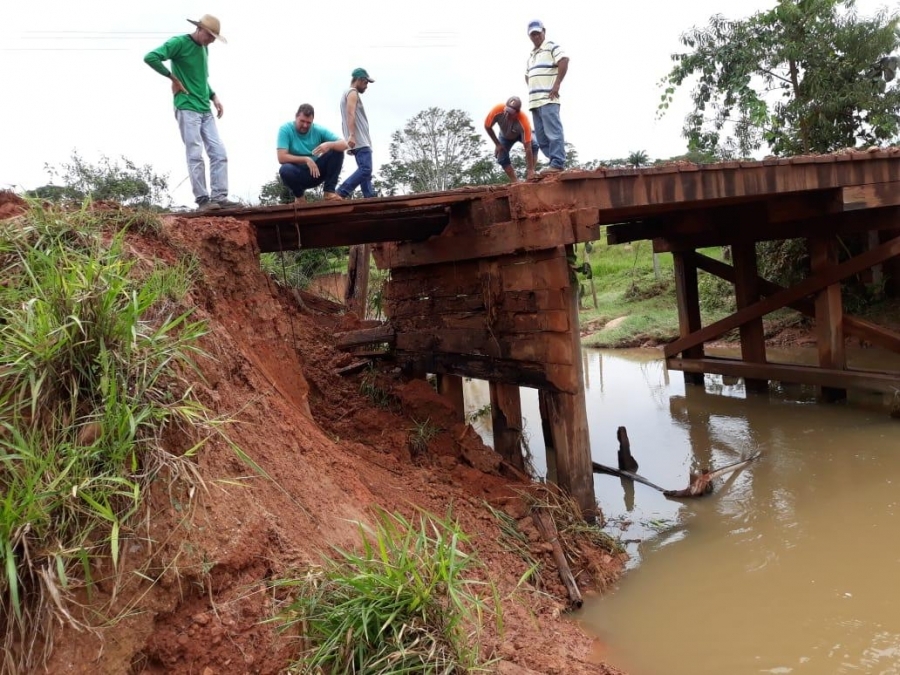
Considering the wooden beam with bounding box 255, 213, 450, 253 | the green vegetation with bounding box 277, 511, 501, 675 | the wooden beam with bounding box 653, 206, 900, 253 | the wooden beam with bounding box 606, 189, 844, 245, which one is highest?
the wooden beam with bounding box 255, 213, 450, 253

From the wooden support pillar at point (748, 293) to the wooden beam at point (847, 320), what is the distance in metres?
0.19

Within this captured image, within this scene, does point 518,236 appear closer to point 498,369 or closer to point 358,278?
point 498,369

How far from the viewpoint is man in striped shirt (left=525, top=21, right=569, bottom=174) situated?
612 cm

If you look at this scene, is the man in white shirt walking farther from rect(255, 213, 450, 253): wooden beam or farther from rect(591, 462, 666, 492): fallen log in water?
rect(591, 462, 666, 492): fallen log in water

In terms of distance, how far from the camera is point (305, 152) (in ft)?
18.2

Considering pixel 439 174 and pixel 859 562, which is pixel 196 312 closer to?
pixel 859 562

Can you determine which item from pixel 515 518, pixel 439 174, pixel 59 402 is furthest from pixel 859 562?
pixel 439 174

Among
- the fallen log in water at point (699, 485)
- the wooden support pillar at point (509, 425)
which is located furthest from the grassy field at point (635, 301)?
the wooden support pillar at point (509, 425)

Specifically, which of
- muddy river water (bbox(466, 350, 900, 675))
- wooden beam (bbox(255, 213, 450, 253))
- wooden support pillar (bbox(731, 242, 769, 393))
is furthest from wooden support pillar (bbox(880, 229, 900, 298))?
wooden beam (bbox(255, 213, 450, 253))

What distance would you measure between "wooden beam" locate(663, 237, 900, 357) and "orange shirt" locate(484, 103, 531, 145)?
160 inches

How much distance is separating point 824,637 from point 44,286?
4198 mm

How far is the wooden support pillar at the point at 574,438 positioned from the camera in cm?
498

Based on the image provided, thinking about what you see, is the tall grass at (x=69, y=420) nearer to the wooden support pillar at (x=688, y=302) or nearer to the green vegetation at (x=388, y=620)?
the green vegetation at (x=388, y=620)

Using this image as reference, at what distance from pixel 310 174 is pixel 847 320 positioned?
681 centimetres
